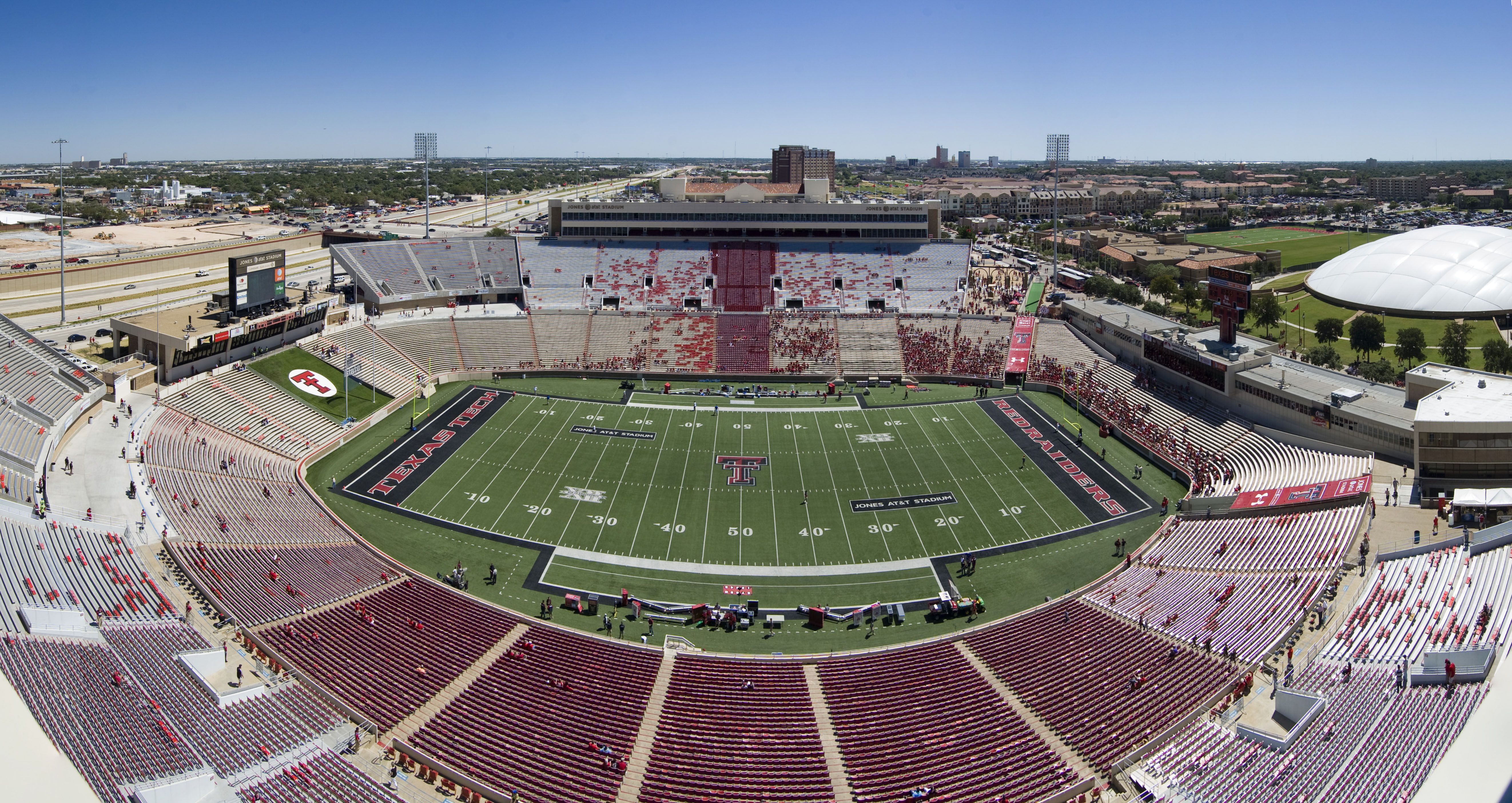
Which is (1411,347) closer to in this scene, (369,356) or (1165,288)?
(1165,288)

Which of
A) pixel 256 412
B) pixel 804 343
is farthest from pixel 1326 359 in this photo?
pixel 256 412

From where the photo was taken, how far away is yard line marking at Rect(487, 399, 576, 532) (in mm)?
35406

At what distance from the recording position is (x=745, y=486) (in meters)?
38.6

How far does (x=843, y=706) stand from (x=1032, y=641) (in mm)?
6598

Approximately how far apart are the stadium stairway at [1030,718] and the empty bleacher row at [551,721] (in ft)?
21.6

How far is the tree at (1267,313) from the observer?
66.8 metres

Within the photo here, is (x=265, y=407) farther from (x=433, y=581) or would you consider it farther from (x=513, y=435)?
(x=433, y=581)

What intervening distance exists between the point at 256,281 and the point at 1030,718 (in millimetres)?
47328

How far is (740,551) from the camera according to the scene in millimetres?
32812

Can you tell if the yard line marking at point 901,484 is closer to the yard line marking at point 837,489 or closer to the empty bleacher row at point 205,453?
the yard line marking at point 837,489

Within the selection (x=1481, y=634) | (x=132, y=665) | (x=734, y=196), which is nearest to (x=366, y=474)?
(x=132, y=665)

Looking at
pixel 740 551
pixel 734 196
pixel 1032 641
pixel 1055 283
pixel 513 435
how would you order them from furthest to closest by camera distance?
pixel 734 196
pixel 1055 283
pixel 513 435
pixel 740 551
pixel 1032 641

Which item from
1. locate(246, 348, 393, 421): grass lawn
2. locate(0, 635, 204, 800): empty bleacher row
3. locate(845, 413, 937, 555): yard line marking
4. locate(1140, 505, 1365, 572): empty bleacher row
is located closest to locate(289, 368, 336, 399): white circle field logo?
locate(246, 348, 393, 421): grass lawn

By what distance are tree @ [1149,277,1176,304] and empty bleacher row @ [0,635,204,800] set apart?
260 ft
